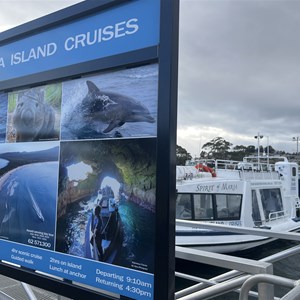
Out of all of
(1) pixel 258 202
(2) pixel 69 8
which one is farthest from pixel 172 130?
(1) pixel 258 202

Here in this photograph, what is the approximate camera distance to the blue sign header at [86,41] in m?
1.49

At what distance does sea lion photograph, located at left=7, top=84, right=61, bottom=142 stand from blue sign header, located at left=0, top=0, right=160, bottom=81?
116 millimetres

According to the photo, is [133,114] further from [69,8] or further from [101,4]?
[69,8]

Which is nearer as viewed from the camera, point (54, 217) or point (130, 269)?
point (130, 269)

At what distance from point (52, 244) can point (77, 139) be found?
1.64 ft

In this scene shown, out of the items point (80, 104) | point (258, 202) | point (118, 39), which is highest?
point (118, 39)

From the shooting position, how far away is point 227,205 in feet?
30.0

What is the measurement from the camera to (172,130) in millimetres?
1357

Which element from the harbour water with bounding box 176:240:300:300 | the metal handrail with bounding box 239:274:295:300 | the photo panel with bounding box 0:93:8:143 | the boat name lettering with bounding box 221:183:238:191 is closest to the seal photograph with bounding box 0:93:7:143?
the photo panel with bounding box 0:93:8:143

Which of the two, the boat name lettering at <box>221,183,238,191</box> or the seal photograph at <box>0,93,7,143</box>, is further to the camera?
the boat name lettering at <box>221,183,238,191</box>

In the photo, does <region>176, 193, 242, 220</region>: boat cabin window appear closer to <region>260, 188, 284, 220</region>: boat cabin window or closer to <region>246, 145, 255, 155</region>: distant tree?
<region>260, 188, 284, 220</region>: boat cabin window

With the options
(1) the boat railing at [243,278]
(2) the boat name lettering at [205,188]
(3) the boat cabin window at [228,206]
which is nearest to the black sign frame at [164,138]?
(1) the boat railing at [243,278]

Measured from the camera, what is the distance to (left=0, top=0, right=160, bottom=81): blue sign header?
4.90 ft

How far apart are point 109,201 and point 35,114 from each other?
0.64 meters
